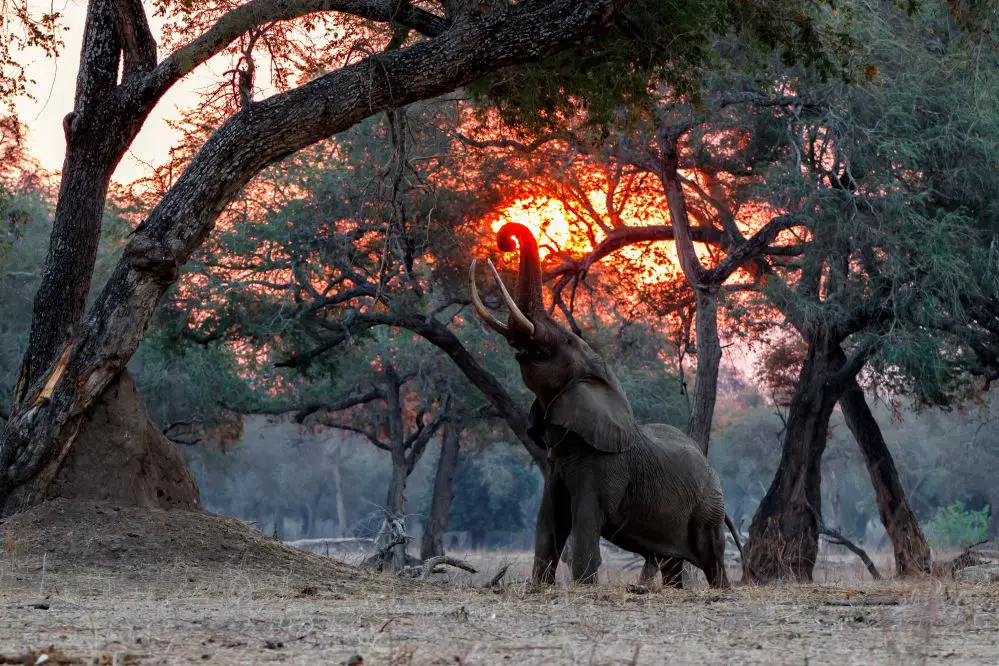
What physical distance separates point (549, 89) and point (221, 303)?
478 inches

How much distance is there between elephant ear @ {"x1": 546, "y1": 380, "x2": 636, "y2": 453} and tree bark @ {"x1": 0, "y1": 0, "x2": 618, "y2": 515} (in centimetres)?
290

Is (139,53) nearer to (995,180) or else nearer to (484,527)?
(995,180)

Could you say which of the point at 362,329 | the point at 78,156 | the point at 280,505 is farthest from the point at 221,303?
the point at 280,505

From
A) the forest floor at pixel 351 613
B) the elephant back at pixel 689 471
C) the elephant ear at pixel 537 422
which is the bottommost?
the forest floor at pixel 351 613

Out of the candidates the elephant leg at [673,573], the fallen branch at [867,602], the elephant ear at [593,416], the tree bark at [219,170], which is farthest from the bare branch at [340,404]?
the fallen branch at [867,602]

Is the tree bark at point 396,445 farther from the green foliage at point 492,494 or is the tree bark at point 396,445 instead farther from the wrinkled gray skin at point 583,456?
the green foliage at point 492,494

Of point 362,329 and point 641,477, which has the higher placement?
point 362,329

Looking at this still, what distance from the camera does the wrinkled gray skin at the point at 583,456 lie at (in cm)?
1037

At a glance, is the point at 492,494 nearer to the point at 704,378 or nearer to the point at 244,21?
the point at 704,378

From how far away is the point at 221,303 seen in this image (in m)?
23.2

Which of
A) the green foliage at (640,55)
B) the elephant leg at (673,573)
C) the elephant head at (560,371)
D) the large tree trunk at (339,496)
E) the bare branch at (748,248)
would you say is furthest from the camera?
the large tree trunk at (339,496)

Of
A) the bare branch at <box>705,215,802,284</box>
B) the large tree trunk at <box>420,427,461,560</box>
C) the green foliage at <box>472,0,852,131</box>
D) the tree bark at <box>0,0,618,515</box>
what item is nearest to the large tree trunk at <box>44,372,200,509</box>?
the tree bark at <box>0,0,618,515</box>

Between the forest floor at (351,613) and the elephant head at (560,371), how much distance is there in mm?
1721

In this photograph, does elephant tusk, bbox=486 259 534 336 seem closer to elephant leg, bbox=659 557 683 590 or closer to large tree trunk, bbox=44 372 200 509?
elephant leg, bbox=659 557 683 590
